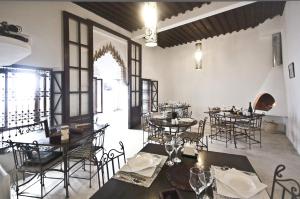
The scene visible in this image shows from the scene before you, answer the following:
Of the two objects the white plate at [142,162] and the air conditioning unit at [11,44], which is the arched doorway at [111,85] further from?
the white plate at [142,162]

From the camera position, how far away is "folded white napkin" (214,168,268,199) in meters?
1.17

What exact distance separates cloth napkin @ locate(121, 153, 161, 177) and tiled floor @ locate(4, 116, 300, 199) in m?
1.35

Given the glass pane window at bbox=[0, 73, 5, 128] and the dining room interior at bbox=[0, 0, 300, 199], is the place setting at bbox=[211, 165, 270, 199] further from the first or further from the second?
the glass pane window at bbox=[0, 73, 5, 128]

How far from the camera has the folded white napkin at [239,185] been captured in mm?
1167

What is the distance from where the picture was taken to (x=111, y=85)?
773 centimetres

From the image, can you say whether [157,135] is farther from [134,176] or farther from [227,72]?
[227,72]

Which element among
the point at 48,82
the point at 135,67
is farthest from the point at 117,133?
the point at 48,82

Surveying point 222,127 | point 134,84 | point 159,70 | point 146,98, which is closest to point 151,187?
point 222,127

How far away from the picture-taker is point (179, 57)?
27.4ft

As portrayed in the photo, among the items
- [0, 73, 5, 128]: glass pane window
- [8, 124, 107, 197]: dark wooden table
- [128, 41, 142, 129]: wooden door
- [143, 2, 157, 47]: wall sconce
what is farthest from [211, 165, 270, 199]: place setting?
[128, 41, 142, 129]: wooden door

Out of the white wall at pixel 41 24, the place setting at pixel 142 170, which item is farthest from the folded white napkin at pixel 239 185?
the white wall at pixel 41 24

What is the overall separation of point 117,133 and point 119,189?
493 cm

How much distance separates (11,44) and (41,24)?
170 centimetres

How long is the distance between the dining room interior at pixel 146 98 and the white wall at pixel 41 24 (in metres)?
0.02
